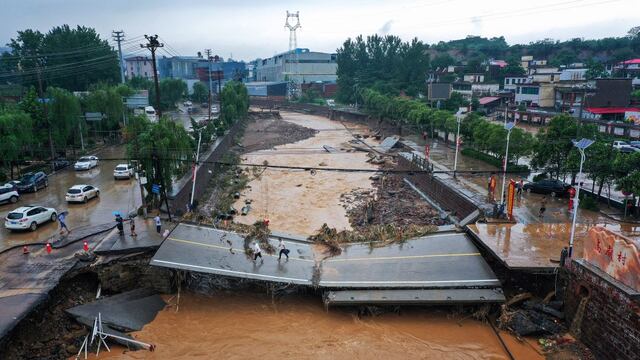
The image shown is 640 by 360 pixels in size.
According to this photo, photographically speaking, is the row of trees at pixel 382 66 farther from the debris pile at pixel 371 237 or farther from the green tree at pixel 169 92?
the debris pile at pixel 371 237

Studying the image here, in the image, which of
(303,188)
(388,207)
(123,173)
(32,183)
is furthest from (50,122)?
(388,207)

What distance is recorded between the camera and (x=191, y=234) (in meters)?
18.5

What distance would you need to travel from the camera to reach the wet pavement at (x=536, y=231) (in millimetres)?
16359

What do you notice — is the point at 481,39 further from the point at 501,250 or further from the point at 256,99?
the point at 501,250

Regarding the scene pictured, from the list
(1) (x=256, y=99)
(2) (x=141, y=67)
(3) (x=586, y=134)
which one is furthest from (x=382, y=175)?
(2) (x=141, y=67)

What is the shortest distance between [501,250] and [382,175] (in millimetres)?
21384

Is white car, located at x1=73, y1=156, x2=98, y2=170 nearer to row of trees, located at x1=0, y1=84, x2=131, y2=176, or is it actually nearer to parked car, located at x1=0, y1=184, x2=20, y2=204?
row of trees, located at x1=0, y1=84, x2=131, y2=176

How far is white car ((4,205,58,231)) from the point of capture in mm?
20266

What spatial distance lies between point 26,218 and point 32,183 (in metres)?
8.95

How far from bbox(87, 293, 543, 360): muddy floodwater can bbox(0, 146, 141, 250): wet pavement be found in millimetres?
9373

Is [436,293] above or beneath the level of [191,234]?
beneath

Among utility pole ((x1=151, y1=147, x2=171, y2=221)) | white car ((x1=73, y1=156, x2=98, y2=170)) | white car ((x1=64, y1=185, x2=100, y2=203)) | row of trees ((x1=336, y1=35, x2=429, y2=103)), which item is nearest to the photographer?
utility pole ((x1=151, y1=147, x2=171, y2=221))

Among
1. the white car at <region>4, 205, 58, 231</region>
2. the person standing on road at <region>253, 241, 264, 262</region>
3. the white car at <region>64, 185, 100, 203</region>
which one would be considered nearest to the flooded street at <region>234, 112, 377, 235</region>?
the person standing on road at <region>253, 241, 264, 262</region>

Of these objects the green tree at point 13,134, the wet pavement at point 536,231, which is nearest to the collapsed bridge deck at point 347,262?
the wet pavement at point 536,231
